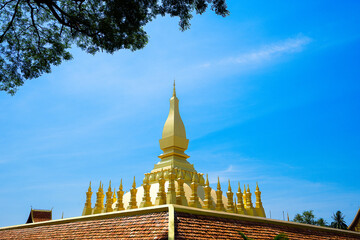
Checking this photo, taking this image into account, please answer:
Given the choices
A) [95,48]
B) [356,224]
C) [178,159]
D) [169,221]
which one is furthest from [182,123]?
[169,221]

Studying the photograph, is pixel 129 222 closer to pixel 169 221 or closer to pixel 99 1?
pixel 169 221

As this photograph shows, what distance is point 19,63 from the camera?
12102 mm

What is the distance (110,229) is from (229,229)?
3.53 metres

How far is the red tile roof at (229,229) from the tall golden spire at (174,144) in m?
8.65

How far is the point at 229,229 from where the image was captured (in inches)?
384

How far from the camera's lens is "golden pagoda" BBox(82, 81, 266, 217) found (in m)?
13.5

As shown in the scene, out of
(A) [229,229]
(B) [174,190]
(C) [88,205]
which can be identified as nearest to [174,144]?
(C) [88,205]

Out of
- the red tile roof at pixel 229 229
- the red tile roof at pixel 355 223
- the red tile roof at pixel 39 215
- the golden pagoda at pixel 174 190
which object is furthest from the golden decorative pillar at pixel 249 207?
the red tile roof at pixel 39 215

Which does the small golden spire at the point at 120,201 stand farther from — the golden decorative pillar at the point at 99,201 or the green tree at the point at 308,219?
the green tree at the point at 308,219

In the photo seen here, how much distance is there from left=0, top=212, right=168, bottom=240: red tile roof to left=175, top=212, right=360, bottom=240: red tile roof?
515 mm

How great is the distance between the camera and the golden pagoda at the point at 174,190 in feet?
44.4

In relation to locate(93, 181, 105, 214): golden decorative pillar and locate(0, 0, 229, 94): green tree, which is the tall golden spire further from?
locate(0, 0, 229, 94): green tree

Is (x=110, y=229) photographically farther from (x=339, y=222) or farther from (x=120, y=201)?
(x=339, y=222)

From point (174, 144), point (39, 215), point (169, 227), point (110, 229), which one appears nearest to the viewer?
point (169, 227)
